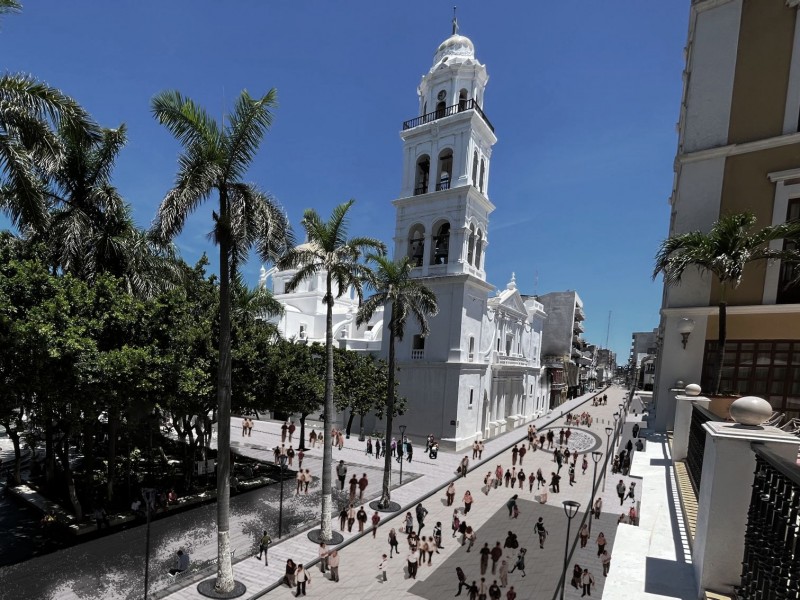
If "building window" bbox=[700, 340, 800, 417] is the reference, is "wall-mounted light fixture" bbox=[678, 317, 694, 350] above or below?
above

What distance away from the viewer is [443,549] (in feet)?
52.0

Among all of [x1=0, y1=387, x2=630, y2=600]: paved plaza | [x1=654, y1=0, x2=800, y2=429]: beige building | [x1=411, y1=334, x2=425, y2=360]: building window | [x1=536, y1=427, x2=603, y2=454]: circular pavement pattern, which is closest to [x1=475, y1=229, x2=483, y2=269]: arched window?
[x1=411, y1=334, x2=425, y2=360]: building window

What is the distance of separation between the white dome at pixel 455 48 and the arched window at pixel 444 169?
6.86 metres

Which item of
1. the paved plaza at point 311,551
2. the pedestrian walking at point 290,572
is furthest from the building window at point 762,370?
the pedestrian walking at point 290,572

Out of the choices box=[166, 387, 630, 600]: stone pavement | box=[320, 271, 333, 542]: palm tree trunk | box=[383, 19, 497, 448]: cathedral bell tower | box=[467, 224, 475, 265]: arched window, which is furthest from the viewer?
box=[467, 224, 475, 265]: arched window

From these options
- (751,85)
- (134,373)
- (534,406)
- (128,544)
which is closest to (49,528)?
(128,544)

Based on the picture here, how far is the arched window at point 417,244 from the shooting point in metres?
32.8

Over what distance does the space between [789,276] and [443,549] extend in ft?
48.2

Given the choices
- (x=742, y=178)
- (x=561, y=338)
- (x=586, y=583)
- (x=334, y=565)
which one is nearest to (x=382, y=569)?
(x=334, y=565)

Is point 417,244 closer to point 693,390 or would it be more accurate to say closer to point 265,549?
point 265,549

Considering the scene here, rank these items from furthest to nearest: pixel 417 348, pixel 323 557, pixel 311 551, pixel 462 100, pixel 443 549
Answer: pixel 417 348 → pixel 462 100 → pixel 443 549 → pixel 311 551 → pixel 323 557

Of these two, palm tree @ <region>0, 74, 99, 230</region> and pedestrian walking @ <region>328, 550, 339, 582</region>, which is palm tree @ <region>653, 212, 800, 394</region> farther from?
palm tree @ <region>0, 74, 99, 230</region>

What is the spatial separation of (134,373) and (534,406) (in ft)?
146

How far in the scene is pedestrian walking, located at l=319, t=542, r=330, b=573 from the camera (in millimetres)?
13773
